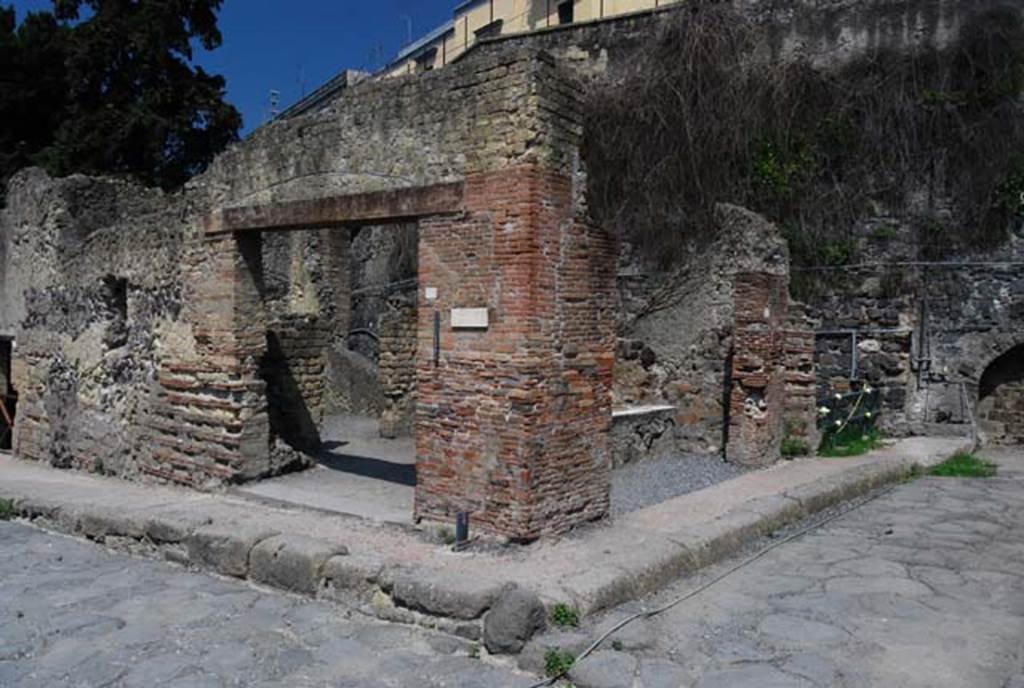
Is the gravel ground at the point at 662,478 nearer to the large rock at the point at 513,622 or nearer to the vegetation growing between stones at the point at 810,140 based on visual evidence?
the large rock at the point at 513,622

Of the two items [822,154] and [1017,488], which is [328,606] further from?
[822,154]

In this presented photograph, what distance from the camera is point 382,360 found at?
12.9 metres

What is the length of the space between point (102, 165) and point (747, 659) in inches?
805

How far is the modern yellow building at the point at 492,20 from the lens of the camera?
2415 cm

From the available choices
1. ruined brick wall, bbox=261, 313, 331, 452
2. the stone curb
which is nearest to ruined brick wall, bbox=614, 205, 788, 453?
the stone curb

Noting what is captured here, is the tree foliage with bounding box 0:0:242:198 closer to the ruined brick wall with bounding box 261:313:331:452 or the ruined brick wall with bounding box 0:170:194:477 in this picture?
the ruined brick wall with bounding box 0:170:194:477

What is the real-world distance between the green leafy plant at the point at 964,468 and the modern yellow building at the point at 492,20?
13.7 meters

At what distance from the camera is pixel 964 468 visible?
10164 millimetres

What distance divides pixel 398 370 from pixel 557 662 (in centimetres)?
864

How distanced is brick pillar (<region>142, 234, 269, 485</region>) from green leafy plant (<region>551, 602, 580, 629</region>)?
430 cm

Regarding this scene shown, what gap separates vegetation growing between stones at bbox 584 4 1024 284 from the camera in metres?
13.4

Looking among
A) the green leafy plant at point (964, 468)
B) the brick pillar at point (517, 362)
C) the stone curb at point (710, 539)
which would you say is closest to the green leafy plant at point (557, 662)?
the stone curb at point (710, 539)

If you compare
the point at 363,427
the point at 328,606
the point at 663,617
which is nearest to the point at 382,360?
the point at 363,427

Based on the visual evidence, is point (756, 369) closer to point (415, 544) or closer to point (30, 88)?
point (415, 544)
